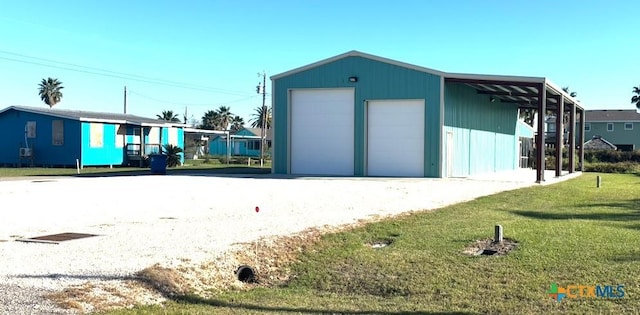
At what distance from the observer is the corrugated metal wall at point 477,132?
26.6 meters

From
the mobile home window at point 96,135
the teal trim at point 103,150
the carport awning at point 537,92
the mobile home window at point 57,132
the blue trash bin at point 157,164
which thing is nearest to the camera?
the carport awning at point 537,92

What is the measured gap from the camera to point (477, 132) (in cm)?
3088

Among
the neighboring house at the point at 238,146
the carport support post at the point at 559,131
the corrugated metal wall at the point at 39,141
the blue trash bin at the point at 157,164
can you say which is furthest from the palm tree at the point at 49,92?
the carport support post at the point at 559,131

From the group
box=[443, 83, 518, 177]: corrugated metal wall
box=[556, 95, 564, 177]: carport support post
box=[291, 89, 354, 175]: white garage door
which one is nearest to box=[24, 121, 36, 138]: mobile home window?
box=[291, 89, 354, 175]: white garage door

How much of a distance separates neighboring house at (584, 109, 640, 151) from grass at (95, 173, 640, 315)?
64849 millimetres

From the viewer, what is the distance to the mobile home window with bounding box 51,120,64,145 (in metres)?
35.4

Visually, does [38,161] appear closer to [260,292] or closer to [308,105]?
[308,105]

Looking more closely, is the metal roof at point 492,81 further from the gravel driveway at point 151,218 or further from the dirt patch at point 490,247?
the dirt patch at point 490,247

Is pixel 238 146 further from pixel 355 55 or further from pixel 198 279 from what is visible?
pixel 198 279

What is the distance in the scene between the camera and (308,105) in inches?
1089

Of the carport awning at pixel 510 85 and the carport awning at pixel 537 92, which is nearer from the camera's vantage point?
the carport awning at pixel 537 92

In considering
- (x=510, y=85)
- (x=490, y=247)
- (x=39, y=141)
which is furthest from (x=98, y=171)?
(x=490, y=247)

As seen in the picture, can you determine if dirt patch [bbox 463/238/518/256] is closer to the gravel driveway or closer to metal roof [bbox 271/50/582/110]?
the gravel driveway

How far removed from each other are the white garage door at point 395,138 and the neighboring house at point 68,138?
18132mm
